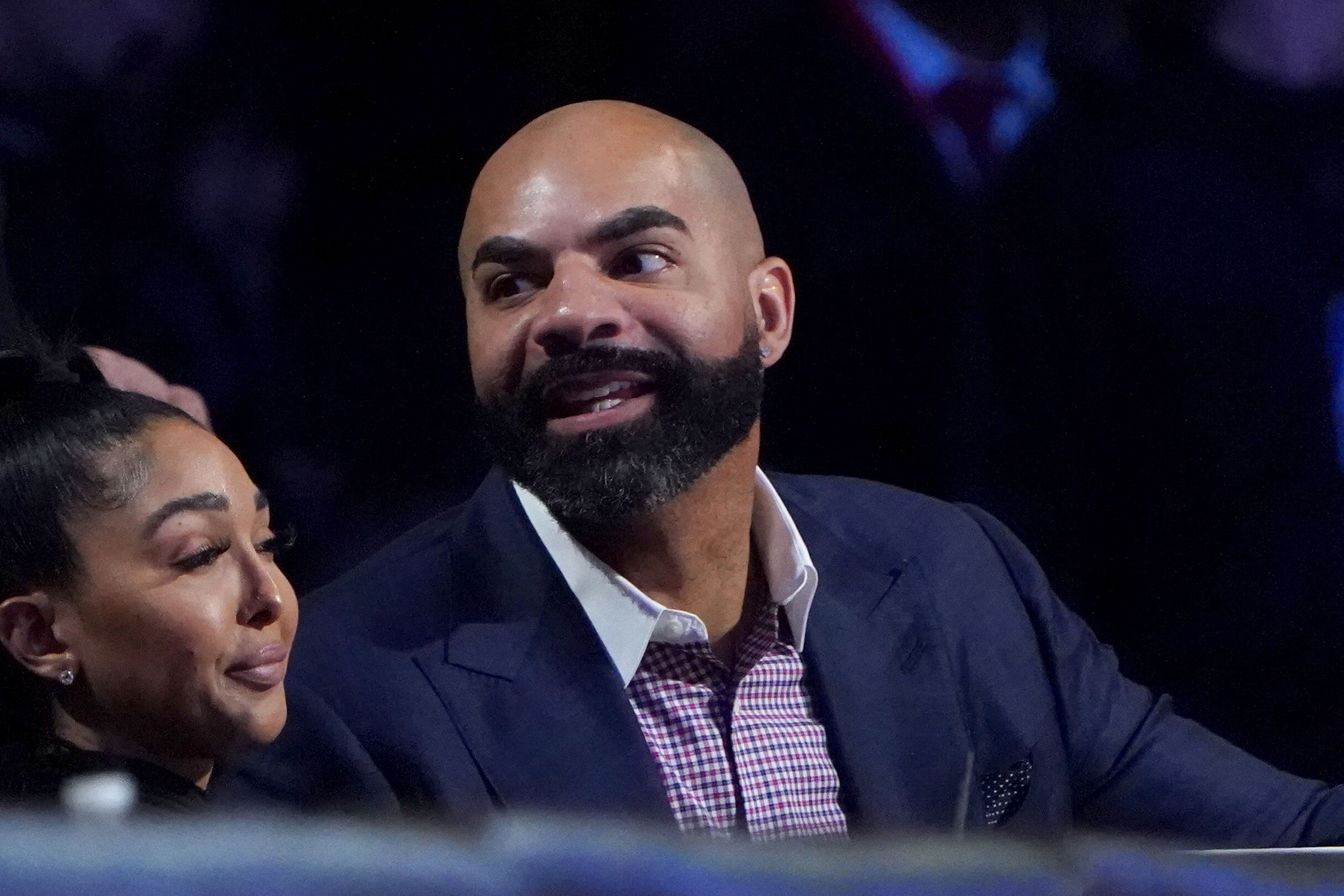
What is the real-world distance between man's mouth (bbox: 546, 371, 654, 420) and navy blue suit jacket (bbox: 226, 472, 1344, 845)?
0.10m

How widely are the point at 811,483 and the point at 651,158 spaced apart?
35cm

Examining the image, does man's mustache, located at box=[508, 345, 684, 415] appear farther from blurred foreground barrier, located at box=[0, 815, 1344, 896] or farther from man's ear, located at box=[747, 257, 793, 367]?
blurred foreground barrier, located at box=[0, 815, 1344, 896]

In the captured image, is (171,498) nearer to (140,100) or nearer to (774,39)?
(140,100)

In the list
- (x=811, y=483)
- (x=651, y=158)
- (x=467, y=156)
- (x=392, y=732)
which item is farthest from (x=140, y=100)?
(x=811, y=483)

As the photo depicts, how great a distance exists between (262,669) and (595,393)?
357 mm

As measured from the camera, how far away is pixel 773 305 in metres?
1.38

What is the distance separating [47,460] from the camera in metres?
1.15

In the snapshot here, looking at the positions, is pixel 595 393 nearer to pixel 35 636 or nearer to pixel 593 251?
pixel 593 251

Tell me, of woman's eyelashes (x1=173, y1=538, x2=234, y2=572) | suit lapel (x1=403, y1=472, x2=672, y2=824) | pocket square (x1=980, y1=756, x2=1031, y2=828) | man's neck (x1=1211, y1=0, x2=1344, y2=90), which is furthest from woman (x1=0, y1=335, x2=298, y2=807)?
man's neck (x1=1211, y1=0, x2=1344, y2=90)

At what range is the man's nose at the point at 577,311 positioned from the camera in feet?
4.12

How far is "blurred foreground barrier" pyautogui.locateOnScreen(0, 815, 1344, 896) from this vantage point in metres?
1.19

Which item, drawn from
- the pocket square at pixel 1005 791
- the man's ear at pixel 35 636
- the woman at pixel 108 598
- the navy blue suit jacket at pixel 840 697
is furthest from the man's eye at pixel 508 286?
the pocket square at pixel 1005 791

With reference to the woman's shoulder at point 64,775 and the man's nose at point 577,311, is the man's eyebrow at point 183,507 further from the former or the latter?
the man's nose at point 577,311

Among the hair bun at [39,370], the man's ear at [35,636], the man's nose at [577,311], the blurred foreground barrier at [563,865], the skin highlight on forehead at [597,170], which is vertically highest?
the skin highlight on forehead at [597,170]
